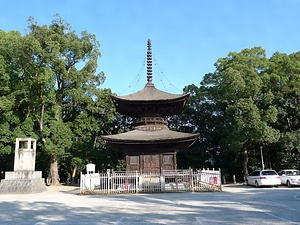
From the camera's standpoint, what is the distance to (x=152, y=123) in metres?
25.9

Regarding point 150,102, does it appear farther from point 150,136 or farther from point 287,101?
point 287,101

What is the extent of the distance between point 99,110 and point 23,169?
13775mm

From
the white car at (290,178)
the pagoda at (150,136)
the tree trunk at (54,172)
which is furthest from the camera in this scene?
the tree trunk at (54,172)

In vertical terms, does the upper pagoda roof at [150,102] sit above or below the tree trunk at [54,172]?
above

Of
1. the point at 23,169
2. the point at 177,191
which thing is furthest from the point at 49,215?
the point at 23,169

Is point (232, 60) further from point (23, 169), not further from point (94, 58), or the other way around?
point (23, 169)

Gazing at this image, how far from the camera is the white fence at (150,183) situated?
18.8 meters

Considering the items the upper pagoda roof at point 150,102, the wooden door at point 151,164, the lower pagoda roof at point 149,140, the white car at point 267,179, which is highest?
the upper pagoda roof at point 150,102

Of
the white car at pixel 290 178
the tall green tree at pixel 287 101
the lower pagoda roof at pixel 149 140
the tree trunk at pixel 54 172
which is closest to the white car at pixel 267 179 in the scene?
the white car at pixel 290 178

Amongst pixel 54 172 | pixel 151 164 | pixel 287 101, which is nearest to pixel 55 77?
pixel 54 172

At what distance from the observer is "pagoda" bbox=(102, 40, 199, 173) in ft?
73.7

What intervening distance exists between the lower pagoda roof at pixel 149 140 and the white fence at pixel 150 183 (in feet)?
10.7

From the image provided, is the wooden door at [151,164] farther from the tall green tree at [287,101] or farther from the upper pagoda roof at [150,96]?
the tall green tree at [287,101]

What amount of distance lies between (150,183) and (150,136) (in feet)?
16.8
